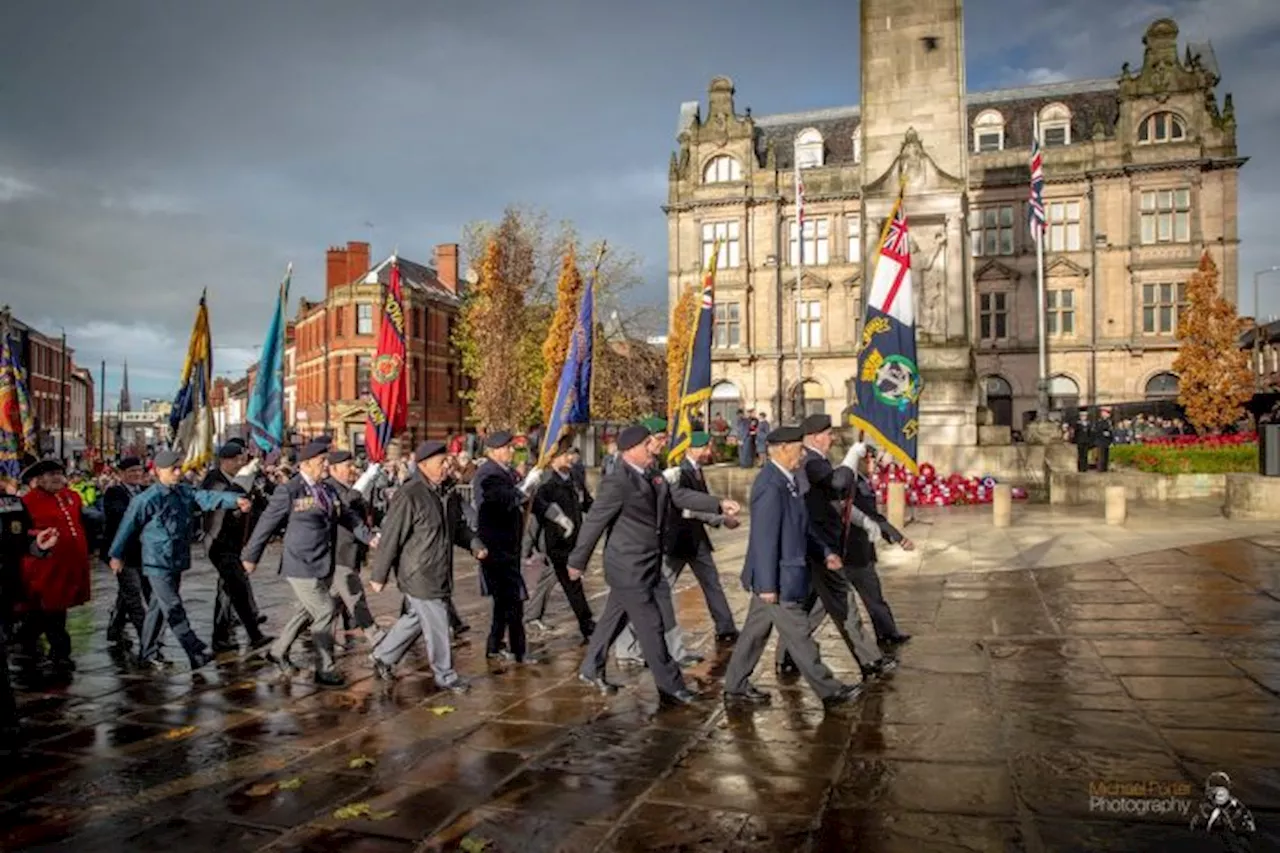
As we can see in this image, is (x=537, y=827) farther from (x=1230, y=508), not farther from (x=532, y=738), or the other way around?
(x=1230, y=508)

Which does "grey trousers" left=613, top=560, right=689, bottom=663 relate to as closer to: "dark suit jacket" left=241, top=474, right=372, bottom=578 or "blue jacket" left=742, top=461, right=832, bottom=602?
"blue jacket" left=742, top=461, right=832, bottom=602

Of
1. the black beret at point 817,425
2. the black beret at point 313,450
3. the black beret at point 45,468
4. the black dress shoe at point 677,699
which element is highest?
the black beret at point 817,425

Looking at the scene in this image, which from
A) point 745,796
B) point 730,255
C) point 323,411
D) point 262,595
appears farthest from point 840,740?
point 323,411

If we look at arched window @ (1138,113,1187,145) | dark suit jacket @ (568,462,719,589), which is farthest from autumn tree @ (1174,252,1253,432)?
dark suit jacket @ (568,462,719,589)

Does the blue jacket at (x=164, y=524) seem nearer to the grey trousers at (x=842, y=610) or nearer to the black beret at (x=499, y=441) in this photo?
the black beret at (x=499, y=441)

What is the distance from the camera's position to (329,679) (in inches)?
309

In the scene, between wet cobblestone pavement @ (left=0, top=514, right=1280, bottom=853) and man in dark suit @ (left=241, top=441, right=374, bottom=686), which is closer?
wet cobblestone pavement @ (left=0, top=514, right=1280, bottom=853)

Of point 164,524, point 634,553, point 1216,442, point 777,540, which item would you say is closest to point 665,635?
point 634,553

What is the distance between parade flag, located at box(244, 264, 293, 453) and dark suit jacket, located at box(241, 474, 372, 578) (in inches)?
278

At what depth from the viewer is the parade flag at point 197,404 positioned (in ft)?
46.6

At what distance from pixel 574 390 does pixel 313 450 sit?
3269 millimetres

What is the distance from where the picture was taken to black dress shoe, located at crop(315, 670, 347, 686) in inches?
309

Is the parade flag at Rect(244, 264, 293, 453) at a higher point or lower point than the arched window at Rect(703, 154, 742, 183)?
lower

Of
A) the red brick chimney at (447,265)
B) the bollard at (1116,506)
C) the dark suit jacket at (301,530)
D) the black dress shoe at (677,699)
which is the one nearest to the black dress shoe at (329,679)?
the dark suit jacket at (301,530)
